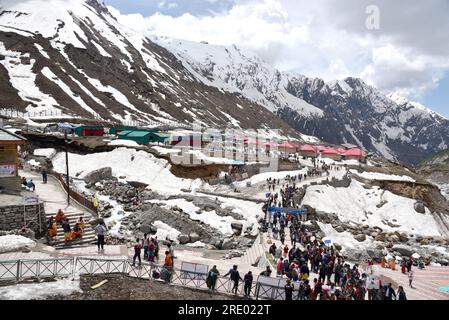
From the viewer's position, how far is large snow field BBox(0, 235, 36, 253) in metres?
19.7

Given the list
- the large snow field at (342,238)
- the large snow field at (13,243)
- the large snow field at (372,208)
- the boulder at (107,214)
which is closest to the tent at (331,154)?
the large snow field at (372,208)

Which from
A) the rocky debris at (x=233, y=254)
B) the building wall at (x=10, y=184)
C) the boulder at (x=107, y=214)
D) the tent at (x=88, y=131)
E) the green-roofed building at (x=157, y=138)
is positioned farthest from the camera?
the tent at (x=88, y=131)

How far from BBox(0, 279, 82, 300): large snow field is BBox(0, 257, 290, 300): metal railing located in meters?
0.63

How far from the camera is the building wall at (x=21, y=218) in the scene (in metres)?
22.9

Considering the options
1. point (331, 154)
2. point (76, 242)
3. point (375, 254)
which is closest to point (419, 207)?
point (375, 254)

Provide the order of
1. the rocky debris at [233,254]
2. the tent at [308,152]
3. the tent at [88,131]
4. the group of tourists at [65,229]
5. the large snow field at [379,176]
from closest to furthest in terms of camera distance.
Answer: the group of tourists at [65,229] < the rocky debris at [233,254] < the large snow field at [379,176] < the tent at [88,131] < the tent at [308,152]

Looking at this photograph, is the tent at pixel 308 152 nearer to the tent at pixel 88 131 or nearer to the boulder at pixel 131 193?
the tent at pixel 88 131

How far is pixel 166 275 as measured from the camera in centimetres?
1650

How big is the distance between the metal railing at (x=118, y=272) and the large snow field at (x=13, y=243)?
3.90 metres

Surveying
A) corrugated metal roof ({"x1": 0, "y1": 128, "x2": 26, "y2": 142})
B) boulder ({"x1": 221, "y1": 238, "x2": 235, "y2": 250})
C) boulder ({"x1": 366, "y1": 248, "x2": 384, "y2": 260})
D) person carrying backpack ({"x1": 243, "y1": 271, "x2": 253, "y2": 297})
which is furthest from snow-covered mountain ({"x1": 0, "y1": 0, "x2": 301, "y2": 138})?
person carrying backpack ({"x1": 243, "y1": 271, "x2": 253, "y2": 297})

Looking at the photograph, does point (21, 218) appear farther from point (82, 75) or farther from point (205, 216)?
point (82, 75)

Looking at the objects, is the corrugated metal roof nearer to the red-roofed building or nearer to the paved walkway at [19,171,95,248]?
the paved walkway at [19,171,95,248]

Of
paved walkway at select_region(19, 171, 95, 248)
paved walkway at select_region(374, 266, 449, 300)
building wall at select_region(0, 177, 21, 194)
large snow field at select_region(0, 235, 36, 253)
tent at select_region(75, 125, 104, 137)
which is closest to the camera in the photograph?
large snow field at select_region(0, 235, 36, 253)

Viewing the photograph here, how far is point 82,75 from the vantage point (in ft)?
440
